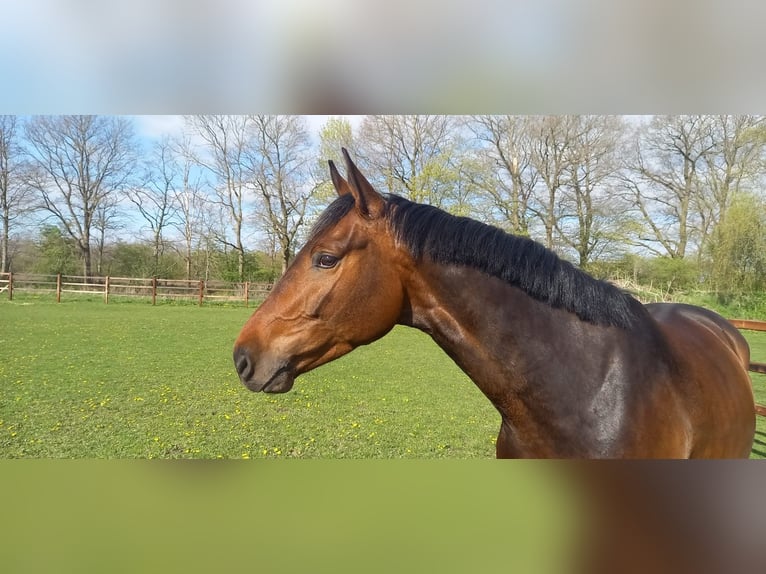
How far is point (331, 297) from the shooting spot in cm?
96

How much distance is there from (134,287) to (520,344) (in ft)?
4.95

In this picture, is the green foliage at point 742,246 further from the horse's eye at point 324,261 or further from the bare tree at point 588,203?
the horse's eye at point 324,261

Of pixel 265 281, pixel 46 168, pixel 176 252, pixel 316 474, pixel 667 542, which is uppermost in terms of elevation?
pixel 46 168

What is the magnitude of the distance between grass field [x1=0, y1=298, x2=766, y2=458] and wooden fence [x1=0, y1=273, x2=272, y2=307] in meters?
0.05

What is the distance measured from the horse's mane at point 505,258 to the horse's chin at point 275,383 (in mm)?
401

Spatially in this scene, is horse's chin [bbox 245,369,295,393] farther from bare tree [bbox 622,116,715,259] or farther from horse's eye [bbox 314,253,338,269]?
bare tree [bbox 622,116,715,259]

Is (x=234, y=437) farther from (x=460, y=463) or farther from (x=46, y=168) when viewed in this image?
(x=46, y=168)

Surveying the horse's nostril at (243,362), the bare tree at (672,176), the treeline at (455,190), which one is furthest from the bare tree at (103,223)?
the bare tree at (672,176)

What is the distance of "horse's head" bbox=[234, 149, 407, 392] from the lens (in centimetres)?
95

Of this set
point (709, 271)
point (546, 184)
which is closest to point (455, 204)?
point (546, 184)

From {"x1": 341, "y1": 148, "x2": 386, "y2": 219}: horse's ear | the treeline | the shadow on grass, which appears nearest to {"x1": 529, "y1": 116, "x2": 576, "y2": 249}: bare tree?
the treeline

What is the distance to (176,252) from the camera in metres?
1.54

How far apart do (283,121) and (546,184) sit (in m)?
0.96
